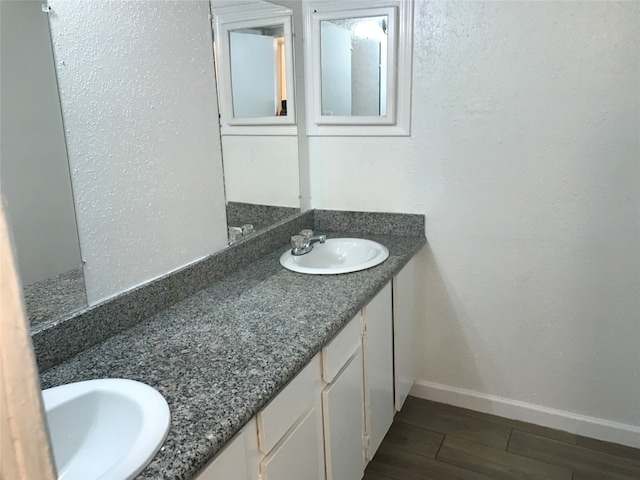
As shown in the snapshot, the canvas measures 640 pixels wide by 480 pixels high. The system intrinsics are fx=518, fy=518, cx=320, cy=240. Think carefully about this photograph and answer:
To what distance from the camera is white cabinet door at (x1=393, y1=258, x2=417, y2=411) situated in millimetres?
2117

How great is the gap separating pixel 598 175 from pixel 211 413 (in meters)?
1.71

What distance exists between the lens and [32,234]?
4.16 feet

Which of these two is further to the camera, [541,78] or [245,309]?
[541,78]

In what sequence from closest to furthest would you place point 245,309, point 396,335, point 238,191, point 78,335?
point 78,335, point 245,309, point 238,191, point 396,335

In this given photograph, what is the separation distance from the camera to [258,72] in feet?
6.90

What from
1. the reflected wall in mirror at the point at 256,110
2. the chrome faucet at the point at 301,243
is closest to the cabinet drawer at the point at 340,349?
the chrome faucet at the point at 301,243

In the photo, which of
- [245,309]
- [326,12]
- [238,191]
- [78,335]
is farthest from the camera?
[326,12]

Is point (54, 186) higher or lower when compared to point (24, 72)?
lower

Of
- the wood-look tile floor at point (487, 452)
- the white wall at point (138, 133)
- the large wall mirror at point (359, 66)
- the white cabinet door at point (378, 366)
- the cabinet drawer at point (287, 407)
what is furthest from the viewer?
the large wall mirror at point (359, 66)

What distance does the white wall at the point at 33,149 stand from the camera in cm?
118

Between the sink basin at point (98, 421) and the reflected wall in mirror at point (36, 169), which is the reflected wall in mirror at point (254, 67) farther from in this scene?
the sink basin at point (98, 421)

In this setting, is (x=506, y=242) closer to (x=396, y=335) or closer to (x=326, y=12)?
(x=396, y=335)

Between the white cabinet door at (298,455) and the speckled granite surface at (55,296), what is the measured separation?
0.62m

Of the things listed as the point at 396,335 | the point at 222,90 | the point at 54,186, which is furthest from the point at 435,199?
the point at 54,186
